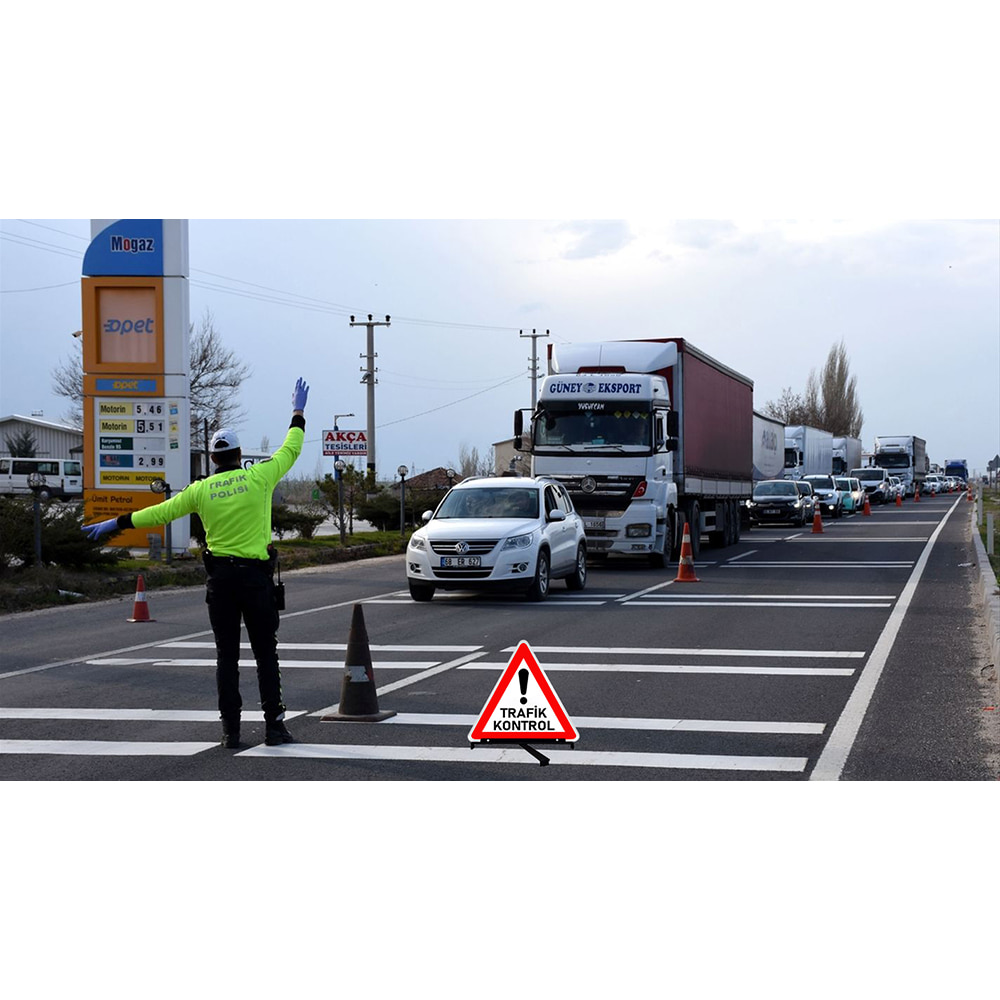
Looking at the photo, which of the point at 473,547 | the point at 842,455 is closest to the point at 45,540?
the point at 473,547

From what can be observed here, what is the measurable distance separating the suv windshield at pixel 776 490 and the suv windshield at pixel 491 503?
27.1 metres

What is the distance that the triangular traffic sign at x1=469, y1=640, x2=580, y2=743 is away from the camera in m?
7.46

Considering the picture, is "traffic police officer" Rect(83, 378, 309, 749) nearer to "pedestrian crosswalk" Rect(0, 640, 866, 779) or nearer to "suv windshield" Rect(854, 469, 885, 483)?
"pedestrian crosswalk" Rect(0, 640, 866, 779)

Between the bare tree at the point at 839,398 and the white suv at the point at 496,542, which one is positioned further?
the bare tree at the point at 839,398

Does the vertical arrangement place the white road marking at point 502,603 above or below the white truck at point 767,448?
below

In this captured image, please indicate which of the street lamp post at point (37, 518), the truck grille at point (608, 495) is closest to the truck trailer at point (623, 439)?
the truck grille at point (608, 495)

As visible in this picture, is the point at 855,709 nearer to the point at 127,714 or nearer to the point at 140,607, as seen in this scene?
the point at 127,714

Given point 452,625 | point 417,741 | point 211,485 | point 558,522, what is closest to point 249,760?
point 417,741

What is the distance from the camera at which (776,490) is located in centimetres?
4550

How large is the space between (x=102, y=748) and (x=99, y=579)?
1311cm

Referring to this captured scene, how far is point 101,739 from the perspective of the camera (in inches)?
340

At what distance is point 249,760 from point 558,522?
37.9 ft

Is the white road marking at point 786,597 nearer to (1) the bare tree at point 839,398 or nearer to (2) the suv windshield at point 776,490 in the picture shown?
(2) the suv windshield at point 776,490

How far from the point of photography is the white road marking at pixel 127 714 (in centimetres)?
939
